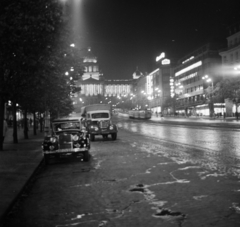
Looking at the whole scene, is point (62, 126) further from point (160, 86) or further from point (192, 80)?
point (160, 86)

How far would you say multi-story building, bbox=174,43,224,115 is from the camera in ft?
301

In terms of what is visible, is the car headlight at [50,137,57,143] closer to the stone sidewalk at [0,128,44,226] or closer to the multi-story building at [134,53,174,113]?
the stone sidewalk at [0,128,44,226]

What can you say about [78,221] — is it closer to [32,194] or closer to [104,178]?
[32,194]

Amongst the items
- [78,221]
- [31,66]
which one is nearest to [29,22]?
[31,66]

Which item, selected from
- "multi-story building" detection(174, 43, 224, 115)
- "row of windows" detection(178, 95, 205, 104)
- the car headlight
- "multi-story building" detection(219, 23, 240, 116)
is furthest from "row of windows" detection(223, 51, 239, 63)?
the car headlight

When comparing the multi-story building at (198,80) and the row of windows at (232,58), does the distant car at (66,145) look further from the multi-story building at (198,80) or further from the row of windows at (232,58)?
the row of windows at (232,58)

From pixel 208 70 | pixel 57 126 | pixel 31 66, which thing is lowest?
pixel 57 126

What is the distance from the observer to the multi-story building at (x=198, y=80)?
91688mm

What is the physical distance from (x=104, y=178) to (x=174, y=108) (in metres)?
114

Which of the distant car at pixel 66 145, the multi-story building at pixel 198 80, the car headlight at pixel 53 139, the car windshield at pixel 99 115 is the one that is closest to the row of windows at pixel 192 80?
the multi-story building at pixel 198 80

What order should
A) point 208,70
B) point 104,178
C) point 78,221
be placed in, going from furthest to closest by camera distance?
1. point 208,70
2. point 104,178
3. point 78,221

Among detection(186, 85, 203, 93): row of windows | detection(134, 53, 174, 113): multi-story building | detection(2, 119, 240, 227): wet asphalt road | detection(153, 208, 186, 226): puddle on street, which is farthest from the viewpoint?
detection(134, 53, 174, 113): multi-story building

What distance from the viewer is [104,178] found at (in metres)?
10.4

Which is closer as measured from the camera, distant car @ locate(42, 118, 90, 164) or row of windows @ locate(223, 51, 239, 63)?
distant car @ locate(42, 118, 90, 164)
